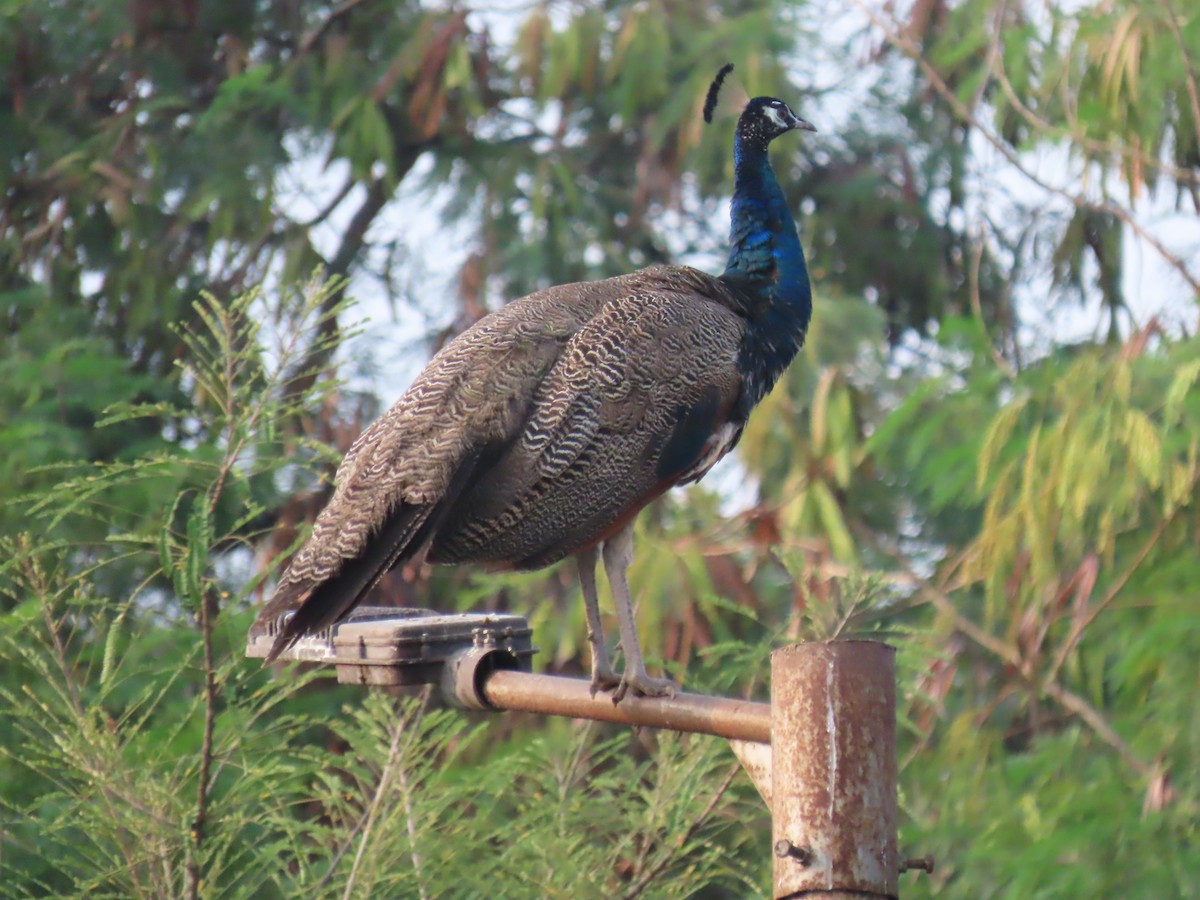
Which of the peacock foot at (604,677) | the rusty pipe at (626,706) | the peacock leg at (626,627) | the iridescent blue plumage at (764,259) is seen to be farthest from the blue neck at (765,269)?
the rusty pipe at (626,706)

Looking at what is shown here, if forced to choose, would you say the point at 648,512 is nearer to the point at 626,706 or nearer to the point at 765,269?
the point at 765,269

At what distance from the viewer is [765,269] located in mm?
5184

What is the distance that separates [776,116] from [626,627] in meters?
1.86

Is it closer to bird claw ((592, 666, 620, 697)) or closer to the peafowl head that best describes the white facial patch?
the peafowl head

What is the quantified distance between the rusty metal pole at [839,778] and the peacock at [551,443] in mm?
1117

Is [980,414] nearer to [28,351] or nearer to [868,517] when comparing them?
[868,517]

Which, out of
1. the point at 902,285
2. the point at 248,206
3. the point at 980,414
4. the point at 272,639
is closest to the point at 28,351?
the point at 248,206

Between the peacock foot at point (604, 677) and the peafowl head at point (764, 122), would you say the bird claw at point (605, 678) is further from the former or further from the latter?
the peafowl head at point (764, 122)

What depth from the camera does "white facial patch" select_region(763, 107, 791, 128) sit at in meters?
5.55

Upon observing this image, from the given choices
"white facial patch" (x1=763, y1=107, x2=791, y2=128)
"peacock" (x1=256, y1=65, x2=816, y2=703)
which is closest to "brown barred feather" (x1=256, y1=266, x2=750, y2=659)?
"peacock" (x1=256, y1=65, x2=816, y2=703)

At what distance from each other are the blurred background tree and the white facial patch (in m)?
1.24

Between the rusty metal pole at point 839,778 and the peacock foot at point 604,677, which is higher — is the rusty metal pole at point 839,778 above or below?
below

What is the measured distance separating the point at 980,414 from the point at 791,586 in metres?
0.94

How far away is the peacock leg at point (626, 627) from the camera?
4141 millimetres
